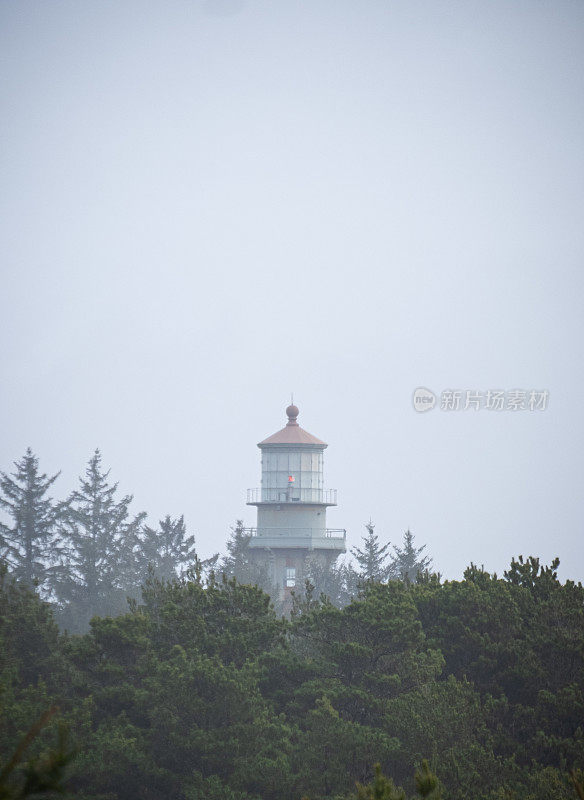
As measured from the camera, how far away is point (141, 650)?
95.8ft

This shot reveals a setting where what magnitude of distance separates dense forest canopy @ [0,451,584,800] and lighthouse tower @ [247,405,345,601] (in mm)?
33024

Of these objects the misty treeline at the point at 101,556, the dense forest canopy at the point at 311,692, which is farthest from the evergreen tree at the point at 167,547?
the dense forest canopy at the point at 311,692

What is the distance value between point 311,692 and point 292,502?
38.3m

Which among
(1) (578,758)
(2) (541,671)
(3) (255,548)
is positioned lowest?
(1) (578,758)

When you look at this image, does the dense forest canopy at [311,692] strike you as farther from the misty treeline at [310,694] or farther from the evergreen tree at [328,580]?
the evergreen tree at [328,580]

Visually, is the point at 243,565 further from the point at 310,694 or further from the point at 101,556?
the point at 310,694

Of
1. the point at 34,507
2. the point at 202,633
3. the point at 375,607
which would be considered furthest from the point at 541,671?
the point at 34,507

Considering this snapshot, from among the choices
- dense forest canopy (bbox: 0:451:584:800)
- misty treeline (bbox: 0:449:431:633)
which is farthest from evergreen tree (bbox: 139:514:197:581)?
dense forest canopy (bbox: 0:451:584:800)

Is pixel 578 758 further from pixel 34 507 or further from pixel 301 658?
pixel 34 507

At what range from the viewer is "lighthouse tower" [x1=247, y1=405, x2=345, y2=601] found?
2608 inches

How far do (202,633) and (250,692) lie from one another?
293cm

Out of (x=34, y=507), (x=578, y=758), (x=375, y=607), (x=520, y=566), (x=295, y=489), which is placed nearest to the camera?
(x=578, y=758)

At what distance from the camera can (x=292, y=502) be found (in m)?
65.7

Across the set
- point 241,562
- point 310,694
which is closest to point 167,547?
point 241,562
